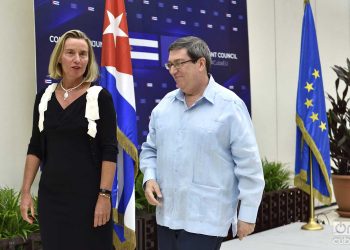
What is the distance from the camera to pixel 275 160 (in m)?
6.24

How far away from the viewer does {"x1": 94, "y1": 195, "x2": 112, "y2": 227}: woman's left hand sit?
209 cm

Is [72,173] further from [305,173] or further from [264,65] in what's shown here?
[264,65]

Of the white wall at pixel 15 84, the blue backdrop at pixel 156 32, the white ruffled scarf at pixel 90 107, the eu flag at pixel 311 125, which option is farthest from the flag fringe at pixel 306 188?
the white ruffled scarf at pixel 90 107

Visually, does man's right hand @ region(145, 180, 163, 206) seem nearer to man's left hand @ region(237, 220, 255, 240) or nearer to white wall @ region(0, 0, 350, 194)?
man's left hand @ region(237, 220, 255, 240)

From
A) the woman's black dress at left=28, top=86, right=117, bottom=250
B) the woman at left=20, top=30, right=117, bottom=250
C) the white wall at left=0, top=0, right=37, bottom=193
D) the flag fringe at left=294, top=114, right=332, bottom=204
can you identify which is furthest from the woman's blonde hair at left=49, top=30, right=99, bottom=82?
the flag fringe at left=294, top=114, right=332, bottom=204

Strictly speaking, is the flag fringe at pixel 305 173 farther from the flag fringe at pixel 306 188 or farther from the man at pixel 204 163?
the man at pixel 204 163

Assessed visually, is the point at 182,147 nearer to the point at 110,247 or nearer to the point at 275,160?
the point at 110,247

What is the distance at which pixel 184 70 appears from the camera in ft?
6.04

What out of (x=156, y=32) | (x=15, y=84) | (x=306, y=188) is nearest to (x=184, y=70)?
(x=15, y=84)

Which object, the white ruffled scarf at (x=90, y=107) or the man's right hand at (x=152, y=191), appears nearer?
the man's right hand at (x=152, y=191)

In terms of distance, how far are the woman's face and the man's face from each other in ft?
1.57

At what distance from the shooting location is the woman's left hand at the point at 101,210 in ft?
6.87

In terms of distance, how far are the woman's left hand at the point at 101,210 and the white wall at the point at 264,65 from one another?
1.87 metres

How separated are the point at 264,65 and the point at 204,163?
4442 mm
